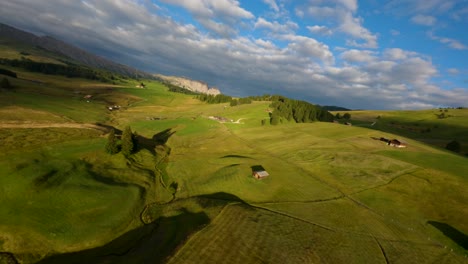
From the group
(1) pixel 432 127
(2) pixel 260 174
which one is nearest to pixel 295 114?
(2) pixel 260 174

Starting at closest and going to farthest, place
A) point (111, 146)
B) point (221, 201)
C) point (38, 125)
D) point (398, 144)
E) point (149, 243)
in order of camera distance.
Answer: point (149, 243) < point (221, 201) < point (111, 146) < point (38, 125) < point (398, 144)

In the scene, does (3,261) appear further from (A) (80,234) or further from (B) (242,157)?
(B) (242,157)

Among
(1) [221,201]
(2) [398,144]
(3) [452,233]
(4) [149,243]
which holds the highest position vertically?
(2) [398,144]

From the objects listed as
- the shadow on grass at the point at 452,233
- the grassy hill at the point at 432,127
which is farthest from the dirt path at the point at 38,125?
the grassy hill at the point at 432,127

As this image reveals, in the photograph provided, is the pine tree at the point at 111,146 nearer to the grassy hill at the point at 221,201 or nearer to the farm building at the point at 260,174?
the grassy hill at the point at 221,201

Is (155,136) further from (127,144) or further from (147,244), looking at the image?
(147,244)


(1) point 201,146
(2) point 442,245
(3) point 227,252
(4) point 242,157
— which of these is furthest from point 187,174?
(2) point 442,245
